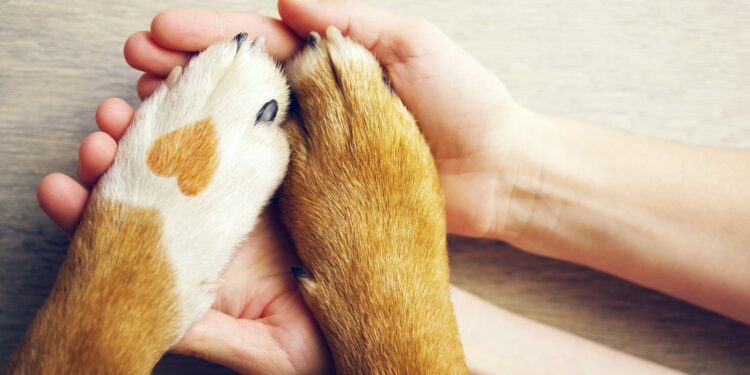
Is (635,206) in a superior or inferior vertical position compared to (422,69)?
inferior

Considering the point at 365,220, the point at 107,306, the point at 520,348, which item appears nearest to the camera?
the point at 107,306

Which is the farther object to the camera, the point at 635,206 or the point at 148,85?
the point at 635,206

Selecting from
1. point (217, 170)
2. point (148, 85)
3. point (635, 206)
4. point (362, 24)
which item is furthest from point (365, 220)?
point (635, 206)

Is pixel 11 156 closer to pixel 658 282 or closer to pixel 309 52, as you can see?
pixel 309 52

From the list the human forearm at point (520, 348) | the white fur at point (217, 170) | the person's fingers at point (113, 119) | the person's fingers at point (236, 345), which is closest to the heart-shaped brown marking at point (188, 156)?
the white fur at point (217, 170)

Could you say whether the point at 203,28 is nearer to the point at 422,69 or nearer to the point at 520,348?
the point at 422,69

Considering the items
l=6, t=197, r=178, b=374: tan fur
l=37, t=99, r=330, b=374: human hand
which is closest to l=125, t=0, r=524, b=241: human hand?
l=37, t=99, r=330, b=374: human hand

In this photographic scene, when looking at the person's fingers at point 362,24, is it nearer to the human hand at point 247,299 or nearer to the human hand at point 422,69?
the human hand at point 422,69
